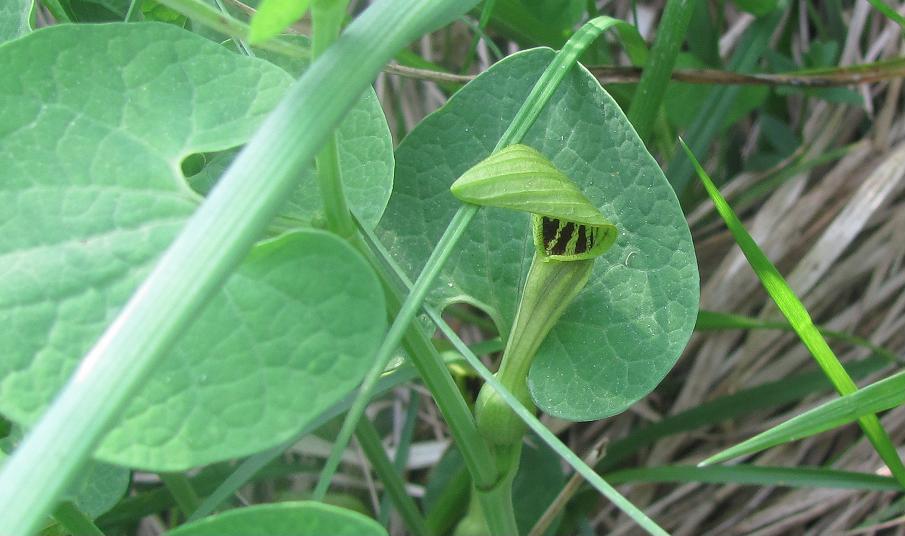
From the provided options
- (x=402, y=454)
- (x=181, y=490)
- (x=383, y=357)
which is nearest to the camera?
(x=383, y=357)

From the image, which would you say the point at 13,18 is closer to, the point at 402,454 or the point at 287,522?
the point at 287,522

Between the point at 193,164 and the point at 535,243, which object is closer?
the point at 535,243

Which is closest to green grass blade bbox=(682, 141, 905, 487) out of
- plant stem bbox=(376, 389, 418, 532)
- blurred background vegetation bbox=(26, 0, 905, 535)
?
blurred background vegetation bbox=(26, 0, 905, 535)

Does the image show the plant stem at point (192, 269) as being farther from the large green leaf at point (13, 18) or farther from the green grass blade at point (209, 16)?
the large green leaf at point (13, 18)

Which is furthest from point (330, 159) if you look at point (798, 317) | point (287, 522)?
point (798, 317)

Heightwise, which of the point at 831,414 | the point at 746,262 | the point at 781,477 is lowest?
the point at 781,477

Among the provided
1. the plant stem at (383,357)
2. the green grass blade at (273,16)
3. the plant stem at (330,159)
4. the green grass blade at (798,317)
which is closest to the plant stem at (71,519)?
the plant stem at (383,357)

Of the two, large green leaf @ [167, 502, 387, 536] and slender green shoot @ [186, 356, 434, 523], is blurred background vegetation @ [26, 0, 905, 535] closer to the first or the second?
slender green shoot @ [186, 356, 434, 523]

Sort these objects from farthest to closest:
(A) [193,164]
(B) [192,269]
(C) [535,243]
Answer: (A) [193,164] → (C) [535,243] → (B) [192,269]
